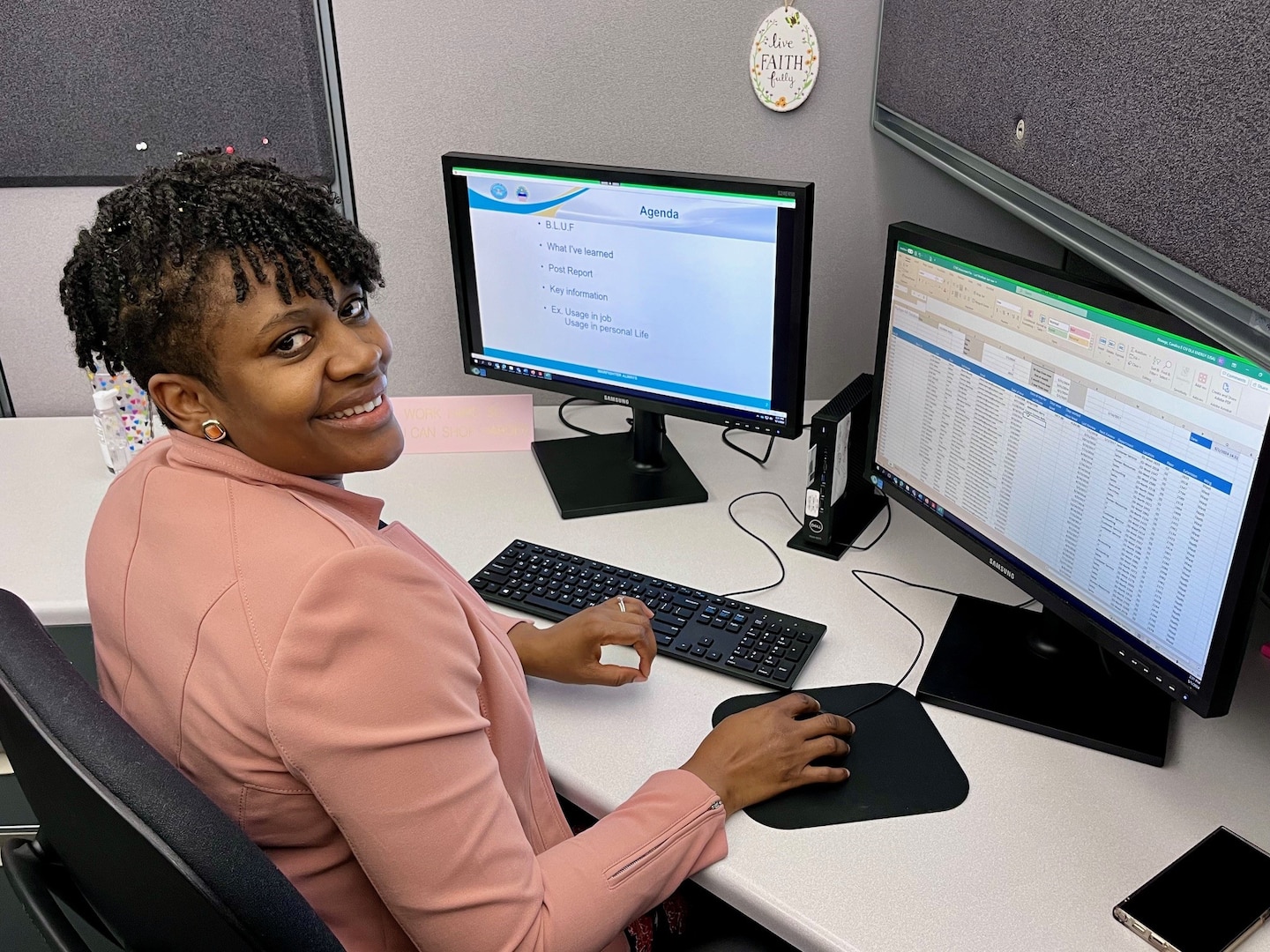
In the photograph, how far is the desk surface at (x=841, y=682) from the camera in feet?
2.41

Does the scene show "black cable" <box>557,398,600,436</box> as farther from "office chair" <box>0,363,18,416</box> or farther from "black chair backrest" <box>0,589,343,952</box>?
"black chair backrest" <box>0,589,343,952</box>

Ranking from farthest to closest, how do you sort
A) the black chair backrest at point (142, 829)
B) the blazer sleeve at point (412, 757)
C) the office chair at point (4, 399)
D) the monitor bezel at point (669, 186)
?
the office chair at point (4, 399) → the monitor bezel at point (669, 186) → the blazer sleeve at point (412, 757) → the black chair backrest at point (142, 829)

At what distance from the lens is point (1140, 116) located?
756 millimetres

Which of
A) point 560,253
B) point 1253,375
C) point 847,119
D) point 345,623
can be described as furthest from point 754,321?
point 345,623

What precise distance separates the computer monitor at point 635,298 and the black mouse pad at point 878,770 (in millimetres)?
364

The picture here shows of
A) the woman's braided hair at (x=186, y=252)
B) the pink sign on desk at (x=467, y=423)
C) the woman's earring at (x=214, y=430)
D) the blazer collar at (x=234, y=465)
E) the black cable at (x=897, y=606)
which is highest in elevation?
the woman's braided hair at (x=186, y=252)

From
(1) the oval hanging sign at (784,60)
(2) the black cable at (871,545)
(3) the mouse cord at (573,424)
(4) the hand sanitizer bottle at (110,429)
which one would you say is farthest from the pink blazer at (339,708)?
(1) the oval hanging sign at (784,60)

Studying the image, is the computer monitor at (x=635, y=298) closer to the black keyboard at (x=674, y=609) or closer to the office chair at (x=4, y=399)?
the black keyboard at (x=674, y=609)

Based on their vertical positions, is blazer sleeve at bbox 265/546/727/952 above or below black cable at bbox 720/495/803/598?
above

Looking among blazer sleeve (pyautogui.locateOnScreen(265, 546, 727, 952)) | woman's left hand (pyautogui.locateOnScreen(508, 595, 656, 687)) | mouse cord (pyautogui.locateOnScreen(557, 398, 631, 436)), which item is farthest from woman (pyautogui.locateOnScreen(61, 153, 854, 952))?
mouse cord (pyautogui.locateOnScreen(557, 398, 631, 436))

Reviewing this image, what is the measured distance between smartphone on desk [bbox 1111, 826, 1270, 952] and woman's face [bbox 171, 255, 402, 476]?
63 cm

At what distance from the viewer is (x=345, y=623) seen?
2.04ft

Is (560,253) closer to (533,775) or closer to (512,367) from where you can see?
(512,367)

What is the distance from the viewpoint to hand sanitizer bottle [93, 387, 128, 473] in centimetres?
130
